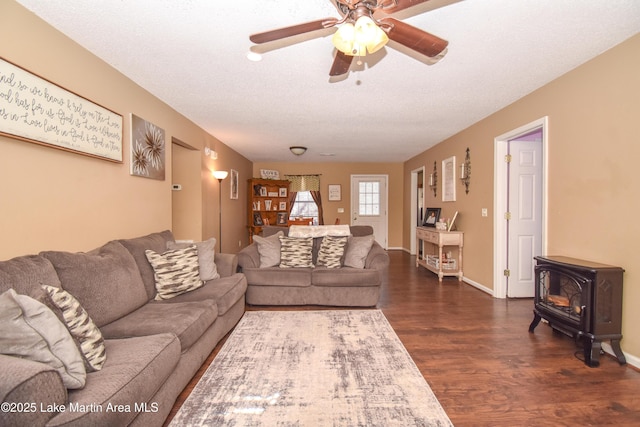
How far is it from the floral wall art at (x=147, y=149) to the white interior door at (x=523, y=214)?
4.27 m

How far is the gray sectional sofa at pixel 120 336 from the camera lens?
1.03 m

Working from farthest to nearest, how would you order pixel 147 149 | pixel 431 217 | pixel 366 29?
pixel 431 217
pixel 147 149
pixel 366 29

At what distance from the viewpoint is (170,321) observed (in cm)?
192

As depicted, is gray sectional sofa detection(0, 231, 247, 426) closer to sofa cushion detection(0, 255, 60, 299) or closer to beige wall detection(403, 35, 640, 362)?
sofa cushion detection(0, 255, 60, 299)

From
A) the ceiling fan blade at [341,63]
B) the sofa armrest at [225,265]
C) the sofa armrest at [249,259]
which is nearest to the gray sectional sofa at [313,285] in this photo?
the sofa armrest at [249,259]

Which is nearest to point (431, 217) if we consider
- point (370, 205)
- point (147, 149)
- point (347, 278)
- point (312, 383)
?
point (370, 205)

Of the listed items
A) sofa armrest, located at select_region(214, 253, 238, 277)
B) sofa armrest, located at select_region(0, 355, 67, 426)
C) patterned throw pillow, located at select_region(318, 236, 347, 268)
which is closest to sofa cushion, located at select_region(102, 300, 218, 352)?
sofa armrest, located at select_region(0, 355, 67, 426)

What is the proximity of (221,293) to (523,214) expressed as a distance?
3.78 metres

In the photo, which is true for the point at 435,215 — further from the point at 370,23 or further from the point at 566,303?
the point at 370,23

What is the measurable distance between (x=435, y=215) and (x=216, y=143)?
13.8ft

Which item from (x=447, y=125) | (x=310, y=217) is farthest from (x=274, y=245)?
(x=310, y=217)

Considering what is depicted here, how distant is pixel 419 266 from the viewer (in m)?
5.99

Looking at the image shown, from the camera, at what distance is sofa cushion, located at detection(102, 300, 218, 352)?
5.96 feet

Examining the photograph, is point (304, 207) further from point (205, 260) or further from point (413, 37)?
point (413, 37)
